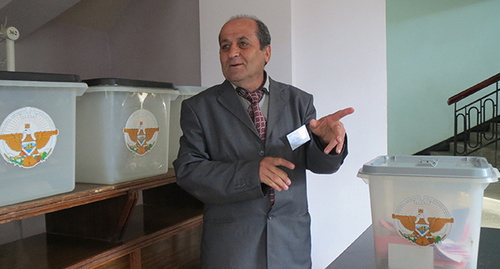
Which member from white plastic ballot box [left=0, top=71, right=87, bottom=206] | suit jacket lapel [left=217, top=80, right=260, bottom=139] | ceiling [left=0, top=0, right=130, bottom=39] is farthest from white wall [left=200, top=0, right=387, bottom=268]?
white plastic ballot box [left=0, top=71, right=87, bottom=206]

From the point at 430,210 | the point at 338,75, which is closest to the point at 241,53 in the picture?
the point at 430,210

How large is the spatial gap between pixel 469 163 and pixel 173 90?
1278 millimetres

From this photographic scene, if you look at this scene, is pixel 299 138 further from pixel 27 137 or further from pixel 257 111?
pixel 27 137

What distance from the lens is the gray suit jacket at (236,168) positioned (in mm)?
1494

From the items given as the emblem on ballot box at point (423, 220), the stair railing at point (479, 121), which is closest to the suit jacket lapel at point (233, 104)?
the emblem on ballot box at point (423, 220)

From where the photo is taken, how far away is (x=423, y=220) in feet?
3.31

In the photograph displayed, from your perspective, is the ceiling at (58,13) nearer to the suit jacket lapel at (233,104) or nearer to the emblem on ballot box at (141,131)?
the emblem on ballot box at (141,131)

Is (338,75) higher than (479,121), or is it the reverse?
(338,75)

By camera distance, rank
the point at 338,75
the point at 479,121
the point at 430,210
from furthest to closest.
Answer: the point at 479,121, the point at 338,75, the point at 430,210

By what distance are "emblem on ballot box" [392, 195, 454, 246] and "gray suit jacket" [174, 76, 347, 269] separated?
46cm

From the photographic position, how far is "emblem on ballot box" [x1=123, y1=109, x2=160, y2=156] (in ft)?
5.60

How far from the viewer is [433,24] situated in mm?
6680

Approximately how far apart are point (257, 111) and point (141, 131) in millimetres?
516

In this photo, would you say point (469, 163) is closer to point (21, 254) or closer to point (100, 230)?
point (100, 230)
